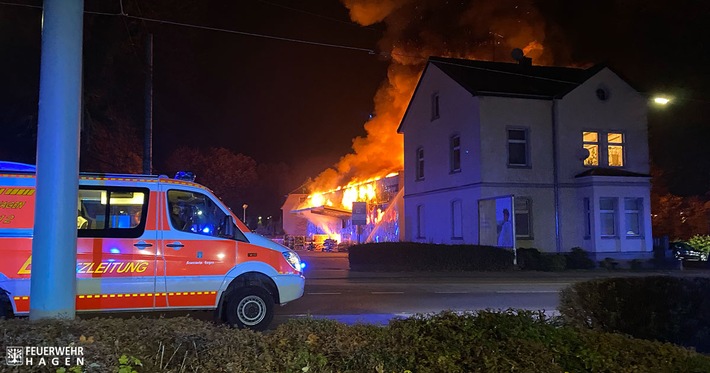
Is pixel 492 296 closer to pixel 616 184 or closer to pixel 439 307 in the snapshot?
pixel 439 307

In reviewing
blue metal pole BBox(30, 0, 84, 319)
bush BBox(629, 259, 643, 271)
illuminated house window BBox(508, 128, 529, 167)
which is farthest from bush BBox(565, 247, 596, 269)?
blue metal pole BBox(30, 0, 84, 319)

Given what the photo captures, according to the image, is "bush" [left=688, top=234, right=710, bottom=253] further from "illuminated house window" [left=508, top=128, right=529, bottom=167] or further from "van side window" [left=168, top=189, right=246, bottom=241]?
"van side window" [left=168, top=189, right=246, bottom=241]

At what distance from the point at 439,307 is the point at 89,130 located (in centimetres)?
1480

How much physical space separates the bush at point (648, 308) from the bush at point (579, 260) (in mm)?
17245

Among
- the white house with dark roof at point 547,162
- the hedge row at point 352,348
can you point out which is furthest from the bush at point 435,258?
the hedge row at point 352,348

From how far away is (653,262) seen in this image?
24281mm

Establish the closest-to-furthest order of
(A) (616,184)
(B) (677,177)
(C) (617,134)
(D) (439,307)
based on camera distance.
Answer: (D) (439,307)
(A) (616,184)
(C) (617,134)
(B) (677,177)

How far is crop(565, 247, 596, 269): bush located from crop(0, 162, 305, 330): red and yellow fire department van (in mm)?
17776

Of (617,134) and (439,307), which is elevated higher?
(617,134)

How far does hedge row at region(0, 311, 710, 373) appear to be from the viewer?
3807 mm

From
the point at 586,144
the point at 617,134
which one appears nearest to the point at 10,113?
the point at 586,144

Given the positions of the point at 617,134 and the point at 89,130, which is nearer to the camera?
the point at 89,130

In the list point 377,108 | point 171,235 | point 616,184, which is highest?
point 377,108

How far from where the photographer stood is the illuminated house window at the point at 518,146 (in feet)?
81.4
